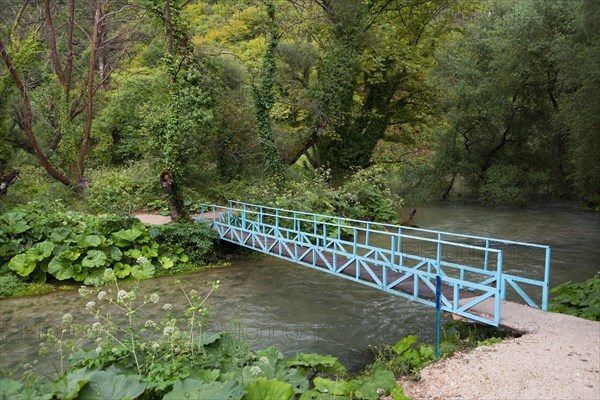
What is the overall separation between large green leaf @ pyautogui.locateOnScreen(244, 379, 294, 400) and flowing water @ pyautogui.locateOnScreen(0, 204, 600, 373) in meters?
1.90

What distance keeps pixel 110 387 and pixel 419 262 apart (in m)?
10.7

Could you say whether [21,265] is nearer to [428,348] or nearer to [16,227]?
[16,227]

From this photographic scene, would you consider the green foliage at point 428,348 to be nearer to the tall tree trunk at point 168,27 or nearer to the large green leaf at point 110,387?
the large green leaf at point 110,387

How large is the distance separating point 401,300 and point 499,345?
467 cm

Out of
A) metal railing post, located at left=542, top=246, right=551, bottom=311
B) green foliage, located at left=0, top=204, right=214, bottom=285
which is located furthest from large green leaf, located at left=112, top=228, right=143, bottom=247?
metal railing post, located at left=542, top=246, right=551, bottom=311

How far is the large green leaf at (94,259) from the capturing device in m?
13.3

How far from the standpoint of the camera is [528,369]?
20.0ft

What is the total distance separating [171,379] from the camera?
15.4ft

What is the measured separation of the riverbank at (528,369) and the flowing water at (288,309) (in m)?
2.15

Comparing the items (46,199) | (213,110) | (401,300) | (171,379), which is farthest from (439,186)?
(171,379)

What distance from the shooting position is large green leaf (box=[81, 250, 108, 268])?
43.5ft

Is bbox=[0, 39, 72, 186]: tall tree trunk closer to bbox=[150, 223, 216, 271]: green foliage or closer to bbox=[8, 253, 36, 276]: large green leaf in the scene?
bbox=[8, 253, 36, 276]: large green leaf

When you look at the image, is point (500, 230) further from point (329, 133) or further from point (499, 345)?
point (499, 345)

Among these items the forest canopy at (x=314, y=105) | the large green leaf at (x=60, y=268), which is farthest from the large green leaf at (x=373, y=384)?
the forest canopy at (x=314, y=105)
